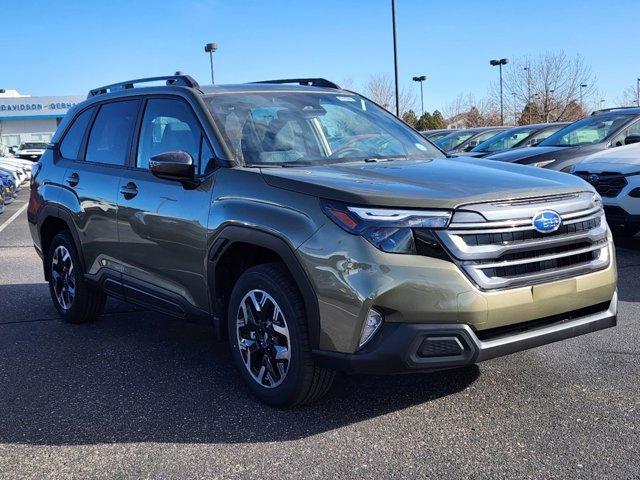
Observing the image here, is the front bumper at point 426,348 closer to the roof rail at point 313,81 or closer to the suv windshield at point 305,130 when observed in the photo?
the suv windshield at point 305,130

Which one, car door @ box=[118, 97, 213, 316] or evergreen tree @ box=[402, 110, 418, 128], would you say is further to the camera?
evergreen tree @ box=[402, 110, 418, 128]

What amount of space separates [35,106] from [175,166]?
76.3 metres

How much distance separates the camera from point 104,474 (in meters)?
3.27

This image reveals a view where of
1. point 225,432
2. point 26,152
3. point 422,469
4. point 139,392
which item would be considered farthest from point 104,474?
point 26,152

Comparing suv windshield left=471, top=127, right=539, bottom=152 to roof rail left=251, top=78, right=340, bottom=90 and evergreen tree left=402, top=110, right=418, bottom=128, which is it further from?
evergreen tree left=402, top=110, right=418, bottom=128

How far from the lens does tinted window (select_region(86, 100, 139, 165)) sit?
205 inches

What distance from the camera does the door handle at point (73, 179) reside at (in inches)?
221

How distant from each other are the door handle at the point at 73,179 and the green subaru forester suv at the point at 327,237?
0.35m

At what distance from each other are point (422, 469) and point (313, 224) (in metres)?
1.23

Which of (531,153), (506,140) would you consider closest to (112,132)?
(531,153)

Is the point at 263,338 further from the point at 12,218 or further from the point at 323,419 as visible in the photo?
the point at 12,218

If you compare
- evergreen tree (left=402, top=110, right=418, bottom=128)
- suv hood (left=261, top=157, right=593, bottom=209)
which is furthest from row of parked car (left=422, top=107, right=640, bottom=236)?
evergreen tree (left=402, top=110, right=418, bottom=128)

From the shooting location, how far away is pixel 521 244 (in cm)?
Answer: 345

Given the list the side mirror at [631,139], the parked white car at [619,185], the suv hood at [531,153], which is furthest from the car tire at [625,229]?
the suv hood at [531,153]
